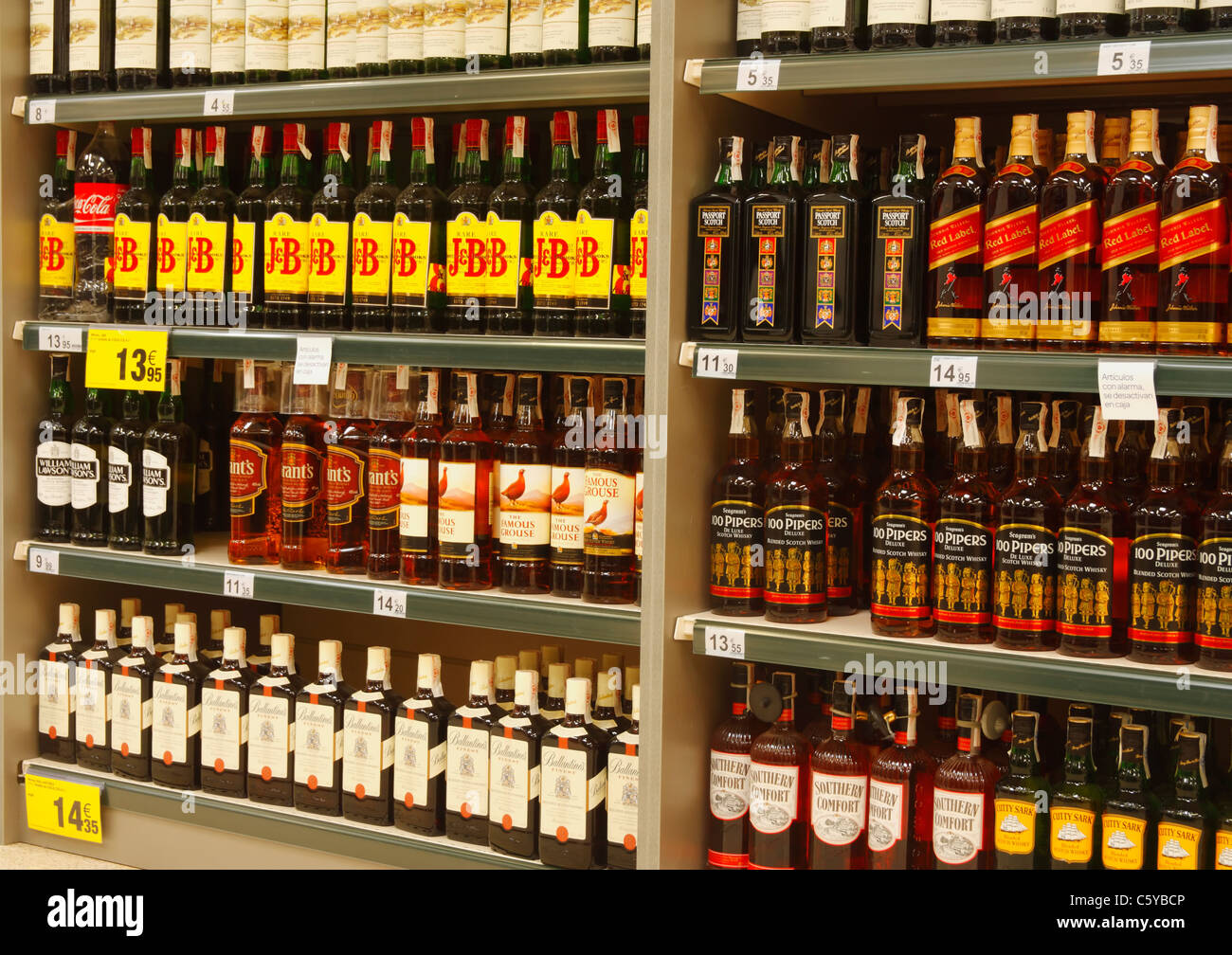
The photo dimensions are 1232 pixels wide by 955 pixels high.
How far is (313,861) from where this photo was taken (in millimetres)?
2652

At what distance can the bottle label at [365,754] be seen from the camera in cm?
261

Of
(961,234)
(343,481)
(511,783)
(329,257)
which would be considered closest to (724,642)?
(511,783)

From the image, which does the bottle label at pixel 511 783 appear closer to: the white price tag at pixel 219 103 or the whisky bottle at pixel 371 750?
the whisky bottle at pixel 371 750

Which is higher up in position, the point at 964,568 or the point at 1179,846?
the point at 964,568

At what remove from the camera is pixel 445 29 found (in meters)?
2.55

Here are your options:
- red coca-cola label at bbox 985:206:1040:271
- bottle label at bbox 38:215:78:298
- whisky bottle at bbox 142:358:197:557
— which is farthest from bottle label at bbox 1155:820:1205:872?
bottle label at bbox 38:215:78:298

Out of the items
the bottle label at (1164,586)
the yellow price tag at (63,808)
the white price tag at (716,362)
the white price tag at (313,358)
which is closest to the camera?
the bottle label at (1164,586)

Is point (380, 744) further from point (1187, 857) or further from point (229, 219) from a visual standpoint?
point (1187, 857)

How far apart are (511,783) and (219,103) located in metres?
1.47

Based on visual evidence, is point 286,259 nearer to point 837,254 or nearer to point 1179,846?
point 837,254

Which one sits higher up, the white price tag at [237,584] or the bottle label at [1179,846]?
the white price tag at [237,584]

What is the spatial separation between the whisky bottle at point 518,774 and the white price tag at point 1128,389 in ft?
3.77

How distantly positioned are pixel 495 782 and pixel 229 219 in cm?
133

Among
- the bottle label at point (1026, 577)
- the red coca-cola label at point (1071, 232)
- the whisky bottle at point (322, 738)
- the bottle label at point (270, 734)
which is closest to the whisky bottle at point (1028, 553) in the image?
the bottle label at point (1026, 577)
